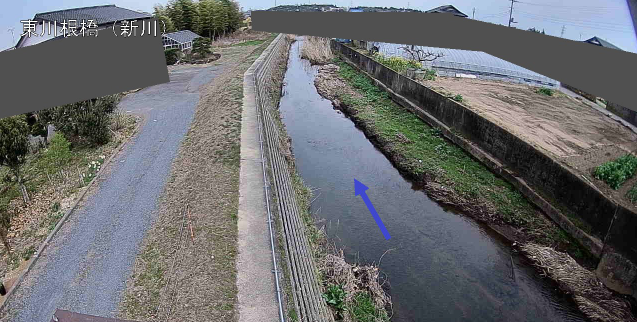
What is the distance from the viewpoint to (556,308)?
29.5 feet

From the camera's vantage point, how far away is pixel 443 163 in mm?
14656

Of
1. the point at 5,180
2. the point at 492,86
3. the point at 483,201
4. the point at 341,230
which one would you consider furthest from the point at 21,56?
the point at 492,86

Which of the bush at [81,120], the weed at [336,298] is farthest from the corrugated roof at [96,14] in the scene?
the weed at [336,298]

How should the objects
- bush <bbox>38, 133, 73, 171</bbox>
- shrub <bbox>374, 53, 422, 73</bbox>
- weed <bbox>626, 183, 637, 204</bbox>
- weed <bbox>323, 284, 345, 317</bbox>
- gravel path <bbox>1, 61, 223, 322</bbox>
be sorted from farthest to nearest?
shrub <bbox>374, 53, 422, 73</bbox> → bush <bbox>38, 133, 73, 171</bbox> → weed <bbox>626, 183, 637, 204</bbox> → weed <bbox>323, 284, 345, 317</bbox> → gravel path <bbox>1, 61, 223, 322</bbox>

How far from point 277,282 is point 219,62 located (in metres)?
23.2

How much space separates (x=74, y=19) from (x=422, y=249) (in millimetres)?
22562

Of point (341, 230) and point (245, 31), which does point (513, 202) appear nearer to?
point (341, 230)

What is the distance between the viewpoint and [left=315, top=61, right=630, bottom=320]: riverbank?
35.7 feet

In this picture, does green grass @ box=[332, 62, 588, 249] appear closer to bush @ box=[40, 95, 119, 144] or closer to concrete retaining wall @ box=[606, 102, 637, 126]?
concrete retaining wall @ box=[606, 102, 637, 126]

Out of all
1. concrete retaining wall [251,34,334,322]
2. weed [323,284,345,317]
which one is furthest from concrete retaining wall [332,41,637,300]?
concrete retaining wall [251,34,334,322]

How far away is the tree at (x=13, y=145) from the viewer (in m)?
10.5

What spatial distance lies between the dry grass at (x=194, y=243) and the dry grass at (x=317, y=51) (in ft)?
64.5

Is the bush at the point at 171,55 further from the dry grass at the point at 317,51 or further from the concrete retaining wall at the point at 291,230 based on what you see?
the concrete retaining wall at the point at 291,230

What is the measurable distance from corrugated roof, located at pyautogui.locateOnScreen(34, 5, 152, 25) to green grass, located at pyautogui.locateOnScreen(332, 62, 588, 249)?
14979 mm
